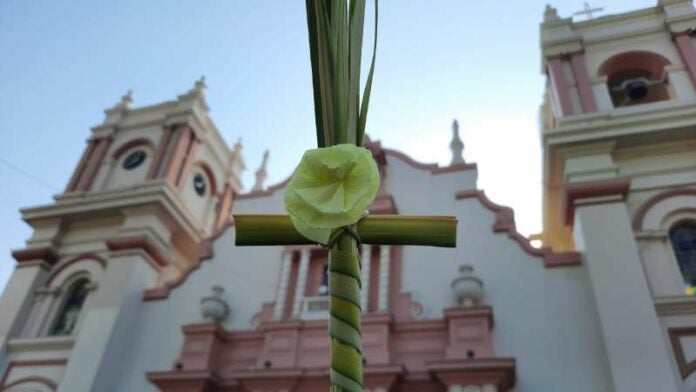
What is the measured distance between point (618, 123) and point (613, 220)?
2.12 m

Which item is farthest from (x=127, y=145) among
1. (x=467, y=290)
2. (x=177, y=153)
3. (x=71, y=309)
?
(x=467, y=290)

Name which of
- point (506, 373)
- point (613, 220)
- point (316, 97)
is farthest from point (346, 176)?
point (613, 220)

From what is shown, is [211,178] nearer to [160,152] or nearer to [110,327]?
Answer: [160,152]

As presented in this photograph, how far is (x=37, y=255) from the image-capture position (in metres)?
12.9

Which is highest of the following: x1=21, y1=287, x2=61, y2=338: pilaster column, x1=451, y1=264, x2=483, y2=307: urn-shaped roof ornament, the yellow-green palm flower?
x1=21, y1=287, x2=61, y2=338: pilaster column

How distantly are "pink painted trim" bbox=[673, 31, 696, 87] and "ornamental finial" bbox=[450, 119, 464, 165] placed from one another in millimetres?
4514

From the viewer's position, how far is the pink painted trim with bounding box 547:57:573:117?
11.6 m

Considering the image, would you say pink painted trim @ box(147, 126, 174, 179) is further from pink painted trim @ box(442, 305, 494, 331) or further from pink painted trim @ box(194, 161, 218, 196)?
pink painted trim @ box(442, 305, 494, 331)

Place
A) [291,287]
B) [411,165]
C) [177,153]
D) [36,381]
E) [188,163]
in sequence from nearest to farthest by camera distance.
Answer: [291,287] → [36,381] → [411,165] → [177,153] → [188,163]

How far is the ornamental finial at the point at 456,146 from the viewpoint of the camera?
477 inches

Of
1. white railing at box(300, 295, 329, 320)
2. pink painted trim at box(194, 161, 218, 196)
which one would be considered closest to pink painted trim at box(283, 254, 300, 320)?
white railing at box(300, 295, 329, 320)

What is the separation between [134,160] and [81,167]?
141 cm

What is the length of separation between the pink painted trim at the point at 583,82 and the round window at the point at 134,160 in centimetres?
1043

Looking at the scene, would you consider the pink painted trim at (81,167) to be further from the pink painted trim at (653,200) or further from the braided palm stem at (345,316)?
the braided palm stem at (345,316)
